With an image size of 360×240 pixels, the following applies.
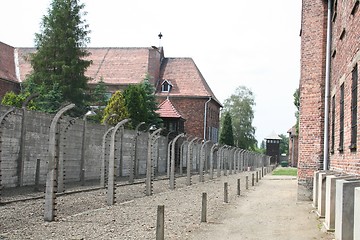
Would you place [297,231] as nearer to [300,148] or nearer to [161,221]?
[161,221]

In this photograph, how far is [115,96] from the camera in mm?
35219

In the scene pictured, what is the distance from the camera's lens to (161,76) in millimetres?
62188

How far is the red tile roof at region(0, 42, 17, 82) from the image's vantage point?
174 feet

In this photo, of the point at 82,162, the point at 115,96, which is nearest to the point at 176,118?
the point at 115,96

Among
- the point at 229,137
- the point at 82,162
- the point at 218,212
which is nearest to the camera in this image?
the point at 218,212

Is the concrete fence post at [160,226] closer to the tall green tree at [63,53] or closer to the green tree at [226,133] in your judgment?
the tall green tree at [63,53]

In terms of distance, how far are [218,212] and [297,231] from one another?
330 cm

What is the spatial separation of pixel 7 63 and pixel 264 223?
163ft

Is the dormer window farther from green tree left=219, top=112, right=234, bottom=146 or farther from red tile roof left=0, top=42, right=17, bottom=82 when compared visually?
red tile roof left=0, top=42, right=17, bottom=82

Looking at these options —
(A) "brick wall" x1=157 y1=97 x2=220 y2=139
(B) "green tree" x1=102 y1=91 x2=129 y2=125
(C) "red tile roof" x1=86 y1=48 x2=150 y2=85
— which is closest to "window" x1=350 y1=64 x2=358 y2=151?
(B) "green tree" x1=102 y1=91 x2=129 y2=125

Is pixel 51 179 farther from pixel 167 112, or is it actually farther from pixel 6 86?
pixel 6 86

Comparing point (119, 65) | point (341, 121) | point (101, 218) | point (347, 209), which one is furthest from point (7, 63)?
point (347, 209)

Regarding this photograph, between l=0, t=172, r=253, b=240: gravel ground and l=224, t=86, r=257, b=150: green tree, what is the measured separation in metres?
66.2

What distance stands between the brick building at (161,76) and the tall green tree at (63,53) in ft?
37.4
